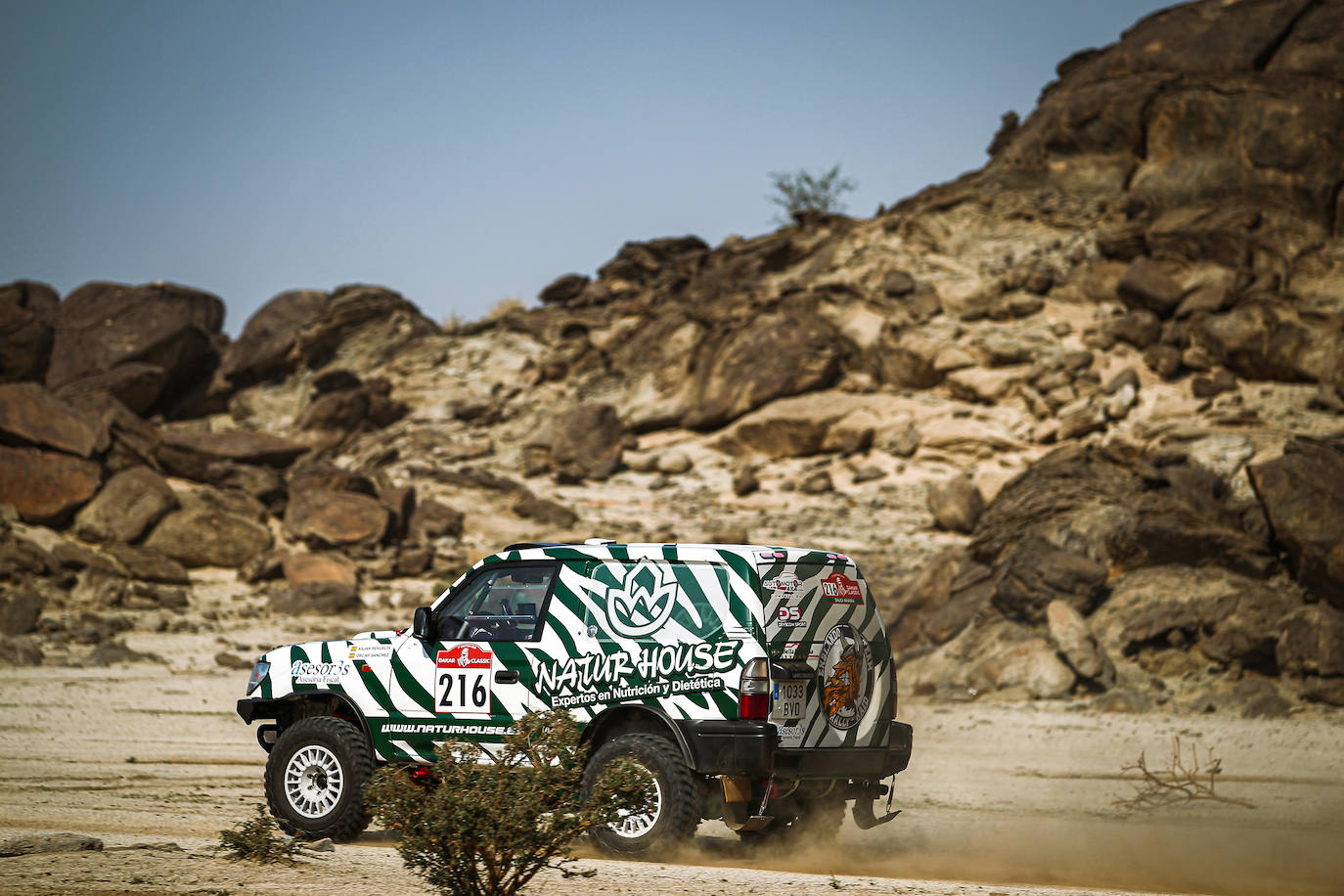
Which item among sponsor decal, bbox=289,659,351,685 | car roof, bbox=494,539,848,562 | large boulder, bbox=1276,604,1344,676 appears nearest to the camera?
car roof, bbox=494,539,848,562

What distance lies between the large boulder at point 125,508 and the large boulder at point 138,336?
18561 millimetres

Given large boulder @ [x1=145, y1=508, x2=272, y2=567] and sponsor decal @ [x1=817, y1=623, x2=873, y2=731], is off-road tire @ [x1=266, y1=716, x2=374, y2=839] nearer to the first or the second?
sponsor decal @ [x1=817, y1=623, x2=873, y2=731]

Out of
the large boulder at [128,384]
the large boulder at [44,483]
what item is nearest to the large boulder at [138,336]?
the large boulder at [128,384]

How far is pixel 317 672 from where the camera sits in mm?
9477

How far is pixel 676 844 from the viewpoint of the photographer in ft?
26.9

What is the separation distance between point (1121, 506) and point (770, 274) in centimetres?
3035

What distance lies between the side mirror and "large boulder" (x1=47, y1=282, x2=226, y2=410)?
4243cm

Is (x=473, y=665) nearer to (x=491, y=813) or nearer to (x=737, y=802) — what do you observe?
(x=737, y=802)

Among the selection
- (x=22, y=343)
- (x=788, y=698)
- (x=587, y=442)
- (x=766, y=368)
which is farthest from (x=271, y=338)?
(x=788, y=698)

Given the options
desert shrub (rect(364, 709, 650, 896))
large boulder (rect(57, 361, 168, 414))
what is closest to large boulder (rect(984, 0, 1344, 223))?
large boulder (rect(57, 361, 168, 414))

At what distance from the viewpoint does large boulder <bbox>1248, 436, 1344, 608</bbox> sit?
759 inches

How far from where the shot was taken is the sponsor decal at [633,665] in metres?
8.18

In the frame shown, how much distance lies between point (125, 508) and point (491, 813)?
88.2 ft

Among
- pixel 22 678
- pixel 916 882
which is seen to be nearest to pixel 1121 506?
pixel 916 882
